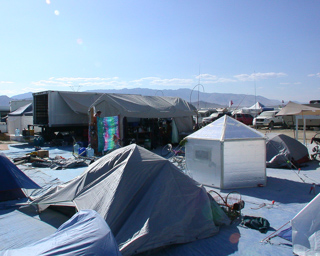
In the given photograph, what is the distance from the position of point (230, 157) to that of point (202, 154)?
0.87 meters

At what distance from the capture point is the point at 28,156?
12742 millimetres

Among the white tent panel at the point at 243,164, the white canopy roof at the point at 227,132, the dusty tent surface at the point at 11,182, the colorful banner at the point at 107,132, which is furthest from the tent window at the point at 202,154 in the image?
the colorful banner at the point at 107,132

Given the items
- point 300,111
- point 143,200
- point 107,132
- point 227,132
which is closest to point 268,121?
point 300,111

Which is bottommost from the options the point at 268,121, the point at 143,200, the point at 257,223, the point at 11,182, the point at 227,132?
the point at 257,223

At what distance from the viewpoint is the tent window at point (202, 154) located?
8212 mm

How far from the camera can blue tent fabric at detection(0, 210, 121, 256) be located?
2.68m

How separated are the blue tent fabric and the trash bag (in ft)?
10.9

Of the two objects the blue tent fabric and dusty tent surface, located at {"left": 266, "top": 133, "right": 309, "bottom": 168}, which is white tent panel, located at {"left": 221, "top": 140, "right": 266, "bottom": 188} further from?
the blue tent fabric

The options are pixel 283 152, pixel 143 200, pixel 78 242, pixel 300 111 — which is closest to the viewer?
pixel 78 242

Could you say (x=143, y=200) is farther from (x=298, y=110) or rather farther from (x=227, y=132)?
(x=298, y=110)

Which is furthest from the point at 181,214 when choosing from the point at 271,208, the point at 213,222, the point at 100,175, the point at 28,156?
the point at 28,156

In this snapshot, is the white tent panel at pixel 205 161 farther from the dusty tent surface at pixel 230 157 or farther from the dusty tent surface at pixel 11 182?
the dusty tent surface at pixel 11 182

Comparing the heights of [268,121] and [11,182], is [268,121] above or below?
above

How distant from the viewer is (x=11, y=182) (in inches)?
286
